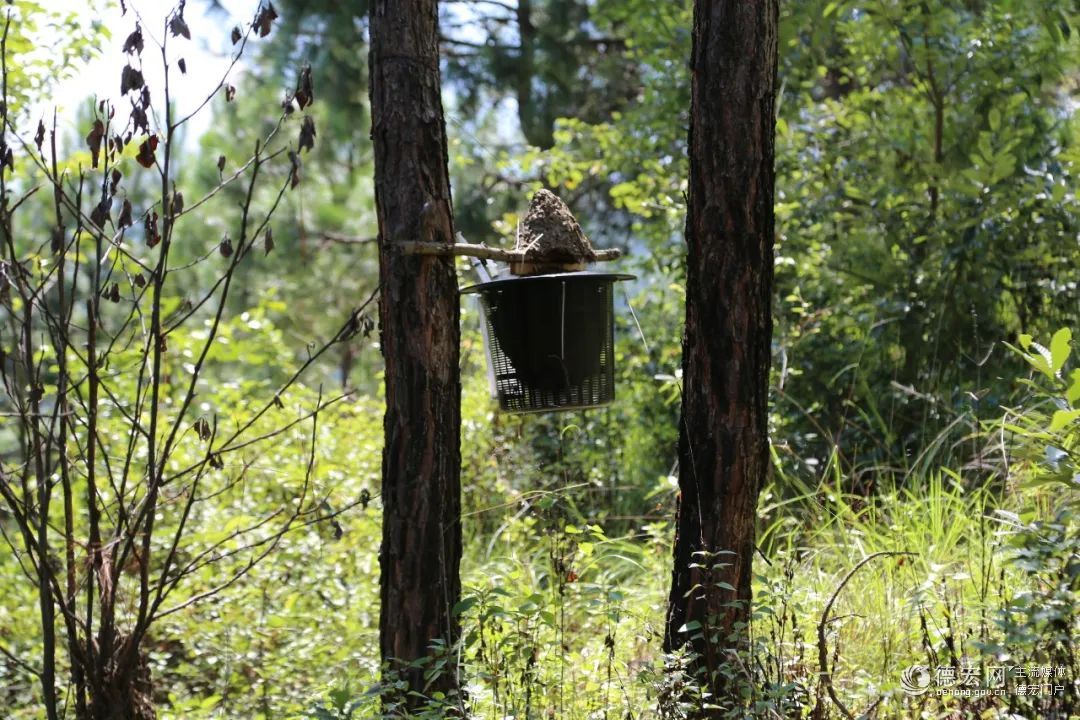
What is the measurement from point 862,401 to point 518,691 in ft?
9.55

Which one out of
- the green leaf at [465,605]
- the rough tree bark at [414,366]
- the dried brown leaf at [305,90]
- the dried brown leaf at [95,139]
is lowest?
the green leaf at [465,605]

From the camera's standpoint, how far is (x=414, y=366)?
9.86 ft

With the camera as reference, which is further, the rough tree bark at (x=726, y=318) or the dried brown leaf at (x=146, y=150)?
the rough tree bark at (x=726, y=318)

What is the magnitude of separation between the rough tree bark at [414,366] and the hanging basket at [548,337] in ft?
0.47

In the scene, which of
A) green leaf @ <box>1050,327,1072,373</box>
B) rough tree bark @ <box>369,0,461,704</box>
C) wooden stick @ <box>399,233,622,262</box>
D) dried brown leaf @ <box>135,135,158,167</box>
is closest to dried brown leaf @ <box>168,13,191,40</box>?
dried brown leaf @ <box>135,135,158,167</box>

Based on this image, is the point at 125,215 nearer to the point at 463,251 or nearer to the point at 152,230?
the point at 152,230

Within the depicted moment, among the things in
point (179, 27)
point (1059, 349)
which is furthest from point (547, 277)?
point (1059, 349)

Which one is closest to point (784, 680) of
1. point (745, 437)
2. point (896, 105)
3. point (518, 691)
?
point (745, 437)

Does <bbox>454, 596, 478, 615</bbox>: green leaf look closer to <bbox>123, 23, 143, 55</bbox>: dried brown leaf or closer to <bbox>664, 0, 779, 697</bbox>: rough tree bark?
<bbox>664, 0, 779, 697</bbox>: rough tree bark

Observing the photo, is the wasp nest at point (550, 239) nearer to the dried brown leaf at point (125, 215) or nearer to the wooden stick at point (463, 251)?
the wooden stick at point (463, 251)

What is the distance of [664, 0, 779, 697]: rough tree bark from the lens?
9.43 ft

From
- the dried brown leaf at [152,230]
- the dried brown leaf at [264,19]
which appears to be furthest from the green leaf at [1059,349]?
the dried brown leaf at [152,230]

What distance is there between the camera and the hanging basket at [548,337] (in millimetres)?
2910

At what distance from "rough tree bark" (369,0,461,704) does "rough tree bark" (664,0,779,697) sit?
637 millimetres
